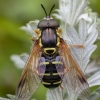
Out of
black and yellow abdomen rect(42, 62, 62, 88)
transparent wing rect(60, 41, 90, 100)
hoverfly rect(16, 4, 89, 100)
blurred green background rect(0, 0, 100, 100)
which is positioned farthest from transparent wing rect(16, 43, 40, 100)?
blurred green background rect(0, 0, 100, 100)

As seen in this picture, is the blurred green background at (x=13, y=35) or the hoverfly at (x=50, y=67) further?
the blurred green background at (x=13, y=35)

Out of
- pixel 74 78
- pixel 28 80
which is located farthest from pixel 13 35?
pixel 74 78

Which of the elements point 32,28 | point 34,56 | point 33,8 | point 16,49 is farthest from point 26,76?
point 33,8

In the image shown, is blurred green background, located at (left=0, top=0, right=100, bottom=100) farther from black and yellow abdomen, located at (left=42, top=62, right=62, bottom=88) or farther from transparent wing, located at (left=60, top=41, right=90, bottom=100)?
black and yellow abdomen, located at (left=42, top=62, right=62, bottom=88)

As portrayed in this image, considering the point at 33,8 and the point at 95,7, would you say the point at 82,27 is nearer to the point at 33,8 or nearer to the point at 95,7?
the point at 95,7

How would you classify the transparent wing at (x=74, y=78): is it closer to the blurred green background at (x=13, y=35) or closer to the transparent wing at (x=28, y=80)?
the transparent wing at (x=28, y=80)

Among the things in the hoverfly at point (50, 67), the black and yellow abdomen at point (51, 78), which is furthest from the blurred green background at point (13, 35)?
the black and yellow abdomen at point (51, 78)
